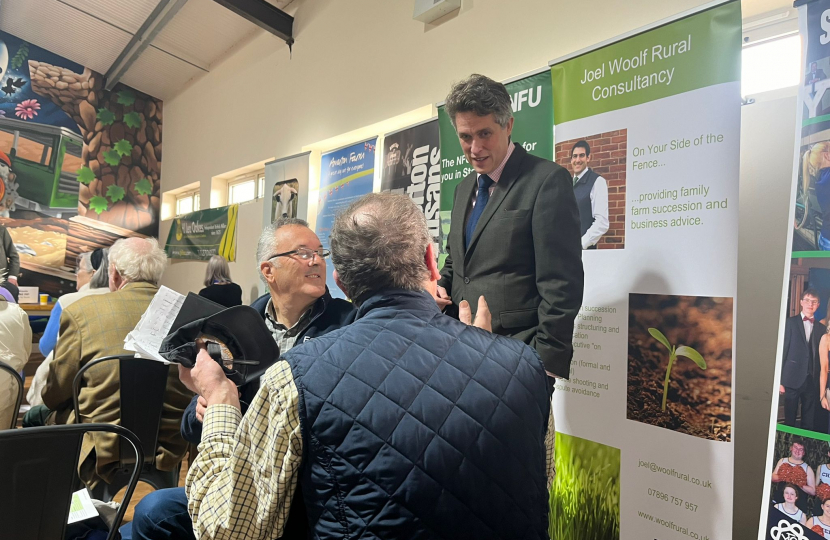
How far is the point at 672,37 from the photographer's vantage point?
1832 millimetres

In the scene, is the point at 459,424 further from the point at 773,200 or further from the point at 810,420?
the point at 773,200

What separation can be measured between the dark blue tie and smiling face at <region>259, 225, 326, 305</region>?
1.97ft

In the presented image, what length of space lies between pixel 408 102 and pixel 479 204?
82.9 inches

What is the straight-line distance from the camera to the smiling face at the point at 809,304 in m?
1.37

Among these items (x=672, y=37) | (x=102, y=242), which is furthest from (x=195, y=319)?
(x=102, y=242)

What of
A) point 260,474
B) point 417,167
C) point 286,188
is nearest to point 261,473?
point 260,474

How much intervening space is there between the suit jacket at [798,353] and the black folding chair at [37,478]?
1.79 metres

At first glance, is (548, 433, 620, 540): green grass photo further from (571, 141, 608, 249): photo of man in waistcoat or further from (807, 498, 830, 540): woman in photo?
(571, 141, 608, 249): photo of man in waistcoat

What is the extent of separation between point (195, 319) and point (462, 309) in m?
0.81

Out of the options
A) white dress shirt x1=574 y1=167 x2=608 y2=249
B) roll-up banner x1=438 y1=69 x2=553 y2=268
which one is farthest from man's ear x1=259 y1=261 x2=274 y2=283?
white dress shirt x1=574 y1=167 x2=608 y2=249

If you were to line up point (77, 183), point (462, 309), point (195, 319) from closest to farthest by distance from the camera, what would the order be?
point (195, 319) < point (462, 309) < point (77, 183)

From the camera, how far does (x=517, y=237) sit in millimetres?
1898

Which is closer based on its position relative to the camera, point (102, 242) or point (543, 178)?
point (543, 178)

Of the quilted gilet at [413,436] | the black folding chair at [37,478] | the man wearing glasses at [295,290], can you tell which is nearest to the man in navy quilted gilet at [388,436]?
the quilted gilet at [413,436]
